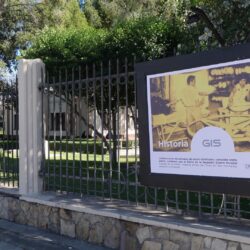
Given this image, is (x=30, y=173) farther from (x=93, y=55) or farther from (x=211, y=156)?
(x=93, y=55)

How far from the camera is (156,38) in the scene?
46.3ft

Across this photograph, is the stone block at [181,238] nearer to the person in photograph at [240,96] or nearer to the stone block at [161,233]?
the stone block at [161,233]

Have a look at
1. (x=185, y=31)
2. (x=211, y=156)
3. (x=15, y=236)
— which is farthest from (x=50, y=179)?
(x=185, y=31)

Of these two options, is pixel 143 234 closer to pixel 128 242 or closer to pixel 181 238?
pixel 128 242

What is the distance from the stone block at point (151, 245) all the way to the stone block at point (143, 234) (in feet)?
0.19

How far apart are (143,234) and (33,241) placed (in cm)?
194

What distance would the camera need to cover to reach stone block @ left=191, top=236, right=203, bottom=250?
539 centimetres

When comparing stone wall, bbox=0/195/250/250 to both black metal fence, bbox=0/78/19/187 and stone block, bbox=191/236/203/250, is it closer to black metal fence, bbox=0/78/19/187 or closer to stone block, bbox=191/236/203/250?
stone block, bbox=191/236/203/250

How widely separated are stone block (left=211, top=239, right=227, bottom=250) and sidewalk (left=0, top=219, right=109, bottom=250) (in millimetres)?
1810

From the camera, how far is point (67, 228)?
7242 millimetres

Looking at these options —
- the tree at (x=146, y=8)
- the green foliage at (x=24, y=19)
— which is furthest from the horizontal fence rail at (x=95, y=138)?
the green foliage at (x=24, y=19)

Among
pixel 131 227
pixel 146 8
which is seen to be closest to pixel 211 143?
pixel 131 227

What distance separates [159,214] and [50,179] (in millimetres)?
2631

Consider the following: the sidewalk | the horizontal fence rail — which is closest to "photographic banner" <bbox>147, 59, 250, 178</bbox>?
the horizontal fence rail
